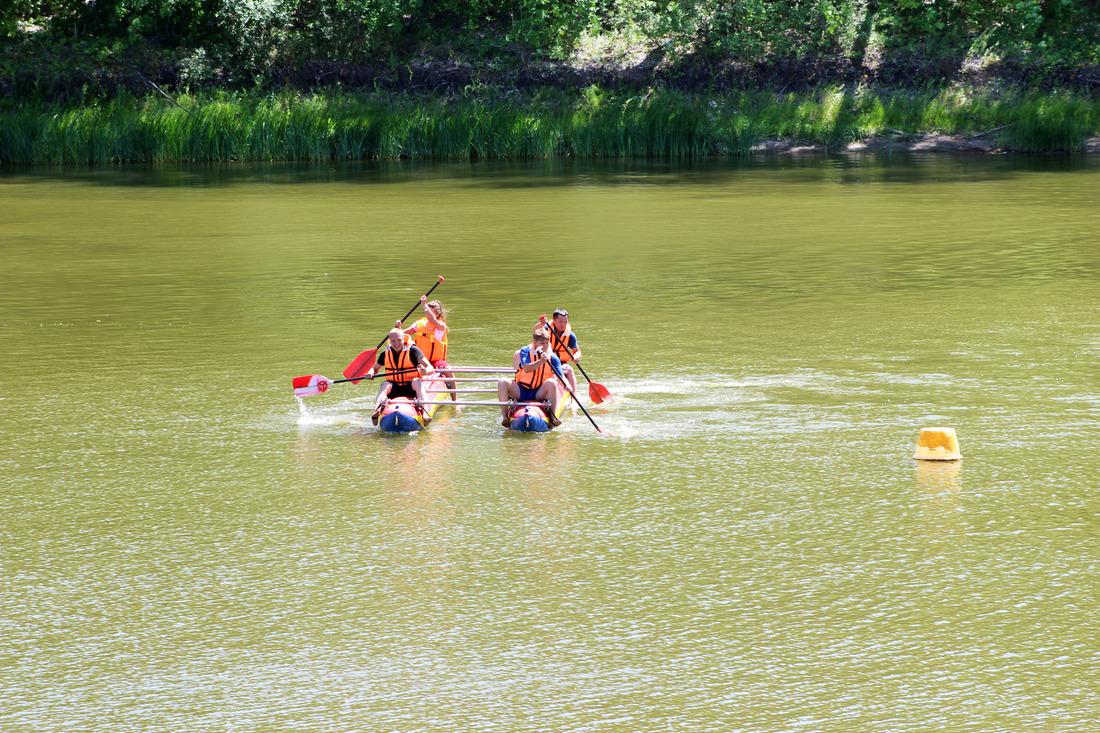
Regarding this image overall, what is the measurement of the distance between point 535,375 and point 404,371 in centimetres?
98

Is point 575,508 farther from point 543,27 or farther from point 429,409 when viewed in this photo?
point 543,27

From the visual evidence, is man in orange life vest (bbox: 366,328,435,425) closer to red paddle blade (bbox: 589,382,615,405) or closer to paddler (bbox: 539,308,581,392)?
paddler (bbox: 539,308,581,392)

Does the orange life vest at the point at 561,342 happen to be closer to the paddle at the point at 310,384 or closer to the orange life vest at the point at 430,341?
the orange life vest at the point at 430,341

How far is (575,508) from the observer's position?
7.95 meters

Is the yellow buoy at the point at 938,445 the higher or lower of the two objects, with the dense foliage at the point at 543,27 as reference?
lower

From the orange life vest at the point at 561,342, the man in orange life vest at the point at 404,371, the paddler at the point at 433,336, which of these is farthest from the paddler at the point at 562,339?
the man in orange life vest at the point at 404,371

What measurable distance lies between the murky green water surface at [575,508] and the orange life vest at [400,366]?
1.45 ft

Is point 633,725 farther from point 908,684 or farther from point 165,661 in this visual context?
point 165,661

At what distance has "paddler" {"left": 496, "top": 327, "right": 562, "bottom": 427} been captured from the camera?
1004cm

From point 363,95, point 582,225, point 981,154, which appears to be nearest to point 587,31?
point 363,95

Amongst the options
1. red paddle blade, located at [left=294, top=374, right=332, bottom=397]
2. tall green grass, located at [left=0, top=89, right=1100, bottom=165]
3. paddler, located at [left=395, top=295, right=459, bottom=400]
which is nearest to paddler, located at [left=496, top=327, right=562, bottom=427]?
paddler, located at [left=395, top=295, right=459, bottom=400]

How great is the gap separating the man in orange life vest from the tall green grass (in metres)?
26.8

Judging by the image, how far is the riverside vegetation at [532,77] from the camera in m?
36.2

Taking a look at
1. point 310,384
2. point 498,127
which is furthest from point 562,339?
point 498,127
